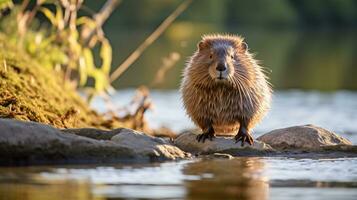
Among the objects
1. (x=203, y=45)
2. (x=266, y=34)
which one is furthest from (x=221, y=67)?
(x=266, y=34)

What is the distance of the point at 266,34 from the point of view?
203 feet

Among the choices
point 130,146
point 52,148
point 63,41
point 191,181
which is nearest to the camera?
point 191,181

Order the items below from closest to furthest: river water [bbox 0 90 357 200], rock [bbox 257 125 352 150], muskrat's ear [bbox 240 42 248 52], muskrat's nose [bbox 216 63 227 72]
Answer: river water [bbox 0 90 357 200], muskrat's nose [bbox 216 63 227 72], rock [bbox 257 125 352 150], muskrat's ear [bbox 240 42 248 52]

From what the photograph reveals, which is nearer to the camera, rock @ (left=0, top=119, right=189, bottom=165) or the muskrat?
rock @ (left=0, top=119, right=189, bottom=165)

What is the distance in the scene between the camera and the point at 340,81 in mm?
26688

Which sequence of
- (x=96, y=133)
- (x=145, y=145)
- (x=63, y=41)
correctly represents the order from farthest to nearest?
(x=63, y=41) → (x=96, y=133) → (x=145, y=145)

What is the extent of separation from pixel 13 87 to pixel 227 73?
207 cm

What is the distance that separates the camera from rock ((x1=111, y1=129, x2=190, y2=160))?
8.57 metres

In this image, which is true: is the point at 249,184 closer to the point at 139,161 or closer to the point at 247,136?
the point at 139,161

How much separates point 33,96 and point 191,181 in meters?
3.12

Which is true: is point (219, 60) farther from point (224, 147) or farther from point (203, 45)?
point (224, 147)

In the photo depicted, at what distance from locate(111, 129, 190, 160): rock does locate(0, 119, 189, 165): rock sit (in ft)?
0.04

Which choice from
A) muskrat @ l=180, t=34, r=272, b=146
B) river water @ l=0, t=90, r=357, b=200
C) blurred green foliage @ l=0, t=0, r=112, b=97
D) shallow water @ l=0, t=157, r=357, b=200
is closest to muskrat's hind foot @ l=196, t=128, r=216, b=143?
muskrat @ l=180, t=34, r=272, b=146

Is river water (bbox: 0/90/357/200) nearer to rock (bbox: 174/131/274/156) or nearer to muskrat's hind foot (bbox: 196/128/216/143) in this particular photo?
rock (bbox: 174/131/274/156)
